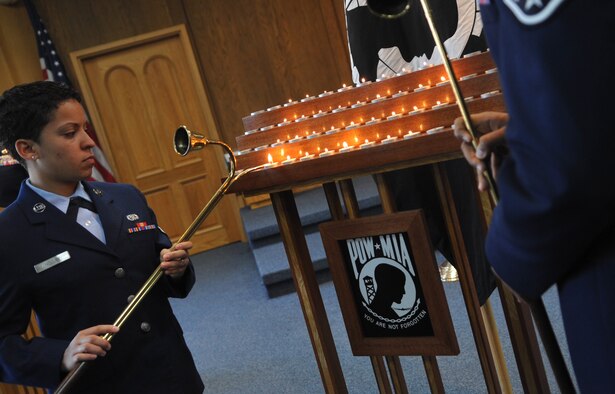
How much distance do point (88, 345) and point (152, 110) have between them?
6.29 meters

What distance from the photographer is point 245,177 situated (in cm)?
190

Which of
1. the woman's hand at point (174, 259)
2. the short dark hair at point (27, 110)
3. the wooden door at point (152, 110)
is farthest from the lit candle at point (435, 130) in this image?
the wooden door at point (152, 110)

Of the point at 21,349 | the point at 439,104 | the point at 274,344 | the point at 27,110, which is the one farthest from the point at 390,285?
the point at 274,344

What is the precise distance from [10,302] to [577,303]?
1465mm

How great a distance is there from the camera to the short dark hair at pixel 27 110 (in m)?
1.90

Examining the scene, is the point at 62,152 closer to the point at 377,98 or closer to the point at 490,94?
the point at 377,98

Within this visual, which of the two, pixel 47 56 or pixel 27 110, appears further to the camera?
pixel 47 56

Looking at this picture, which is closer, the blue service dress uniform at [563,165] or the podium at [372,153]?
the blue service dress uniform at [563,165]

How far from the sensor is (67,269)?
1.86m

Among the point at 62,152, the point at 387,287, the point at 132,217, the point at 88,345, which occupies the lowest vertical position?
the point at 387,287

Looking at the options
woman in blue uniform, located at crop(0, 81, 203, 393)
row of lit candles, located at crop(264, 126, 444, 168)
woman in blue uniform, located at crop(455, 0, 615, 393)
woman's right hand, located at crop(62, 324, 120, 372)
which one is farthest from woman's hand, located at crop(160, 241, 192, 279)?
woman in blue uniform, located at crop(455, 0, 615, 393)

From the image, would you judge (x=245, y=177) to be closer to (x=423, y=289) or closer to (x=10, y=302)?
(x=423, y=289)

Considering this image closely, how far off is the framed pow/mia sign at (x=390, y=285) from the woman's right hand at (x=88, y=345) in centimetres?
64

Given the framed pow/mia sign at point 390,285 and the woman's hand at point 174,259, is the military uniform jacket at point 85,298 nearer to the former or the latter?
the woman's hand at point 174,259
